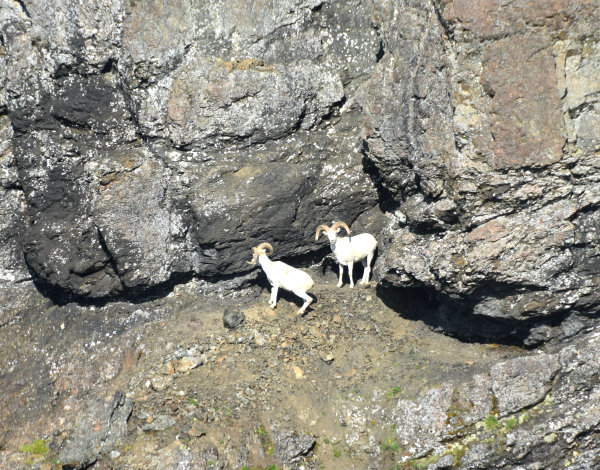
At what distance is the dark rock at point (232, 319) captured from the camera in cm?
1348

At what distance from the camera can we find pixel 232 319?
13500mm

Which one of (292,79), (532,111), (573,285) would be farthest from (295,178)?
(573,285)

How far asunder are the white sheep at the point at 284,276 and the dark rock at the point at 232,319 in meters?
0.94

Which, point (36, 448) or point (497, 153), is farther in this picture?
point (36, 448)

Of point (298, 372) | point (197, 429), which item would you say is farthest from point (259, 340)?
point (197, 429)

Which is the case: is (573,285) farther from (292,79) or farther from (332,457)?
(292,79)

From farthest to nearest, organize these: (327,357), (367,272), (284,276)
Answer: (367,272) < (284,276) < (327,357)

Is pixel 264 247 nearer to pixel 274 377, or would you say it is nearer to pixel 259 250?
pixel 259 250

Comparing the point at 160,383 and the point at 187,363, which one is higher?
the point at 187,363

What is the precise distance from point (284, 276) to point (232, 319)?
4.76 feet

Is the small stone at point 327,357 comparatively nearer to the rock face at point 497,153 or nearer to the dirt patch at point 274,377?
the dirt patch at point 274,377

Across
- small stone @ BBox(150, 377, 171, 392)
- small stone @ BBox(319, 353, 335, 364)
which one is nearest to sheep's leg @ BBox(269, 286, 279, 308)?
small stone @ BBox(319, 353, 335, 364)

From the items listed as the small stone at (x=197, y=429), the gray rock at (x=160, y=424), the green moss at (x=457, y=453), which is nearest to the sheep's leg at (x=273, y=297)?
the small stone at (x=197, y=429)

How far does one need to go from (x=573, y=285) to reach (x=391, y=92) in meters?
5.05
